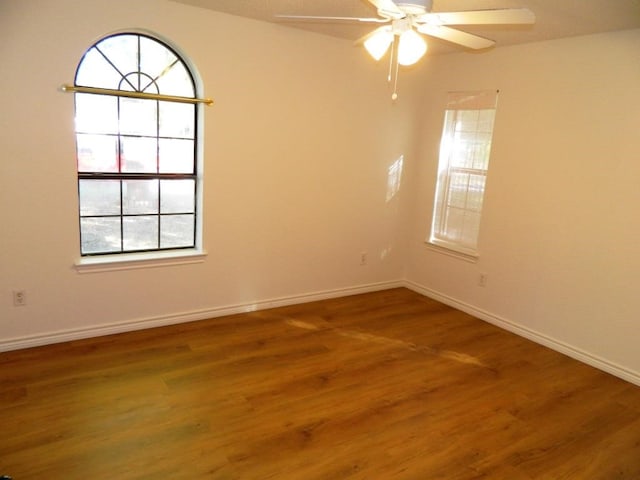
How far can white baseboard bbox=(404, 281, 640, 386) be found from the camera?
3352 millimetres

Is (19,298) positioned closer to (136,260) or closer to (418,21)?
(136,260)

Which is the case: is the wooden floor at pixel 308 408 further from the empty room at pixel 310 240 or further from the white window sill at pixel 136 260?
the white window sill at pixel 136 260

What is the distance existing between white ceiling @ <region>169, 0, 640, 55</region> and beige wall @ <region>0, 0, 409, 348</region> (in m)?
0.22

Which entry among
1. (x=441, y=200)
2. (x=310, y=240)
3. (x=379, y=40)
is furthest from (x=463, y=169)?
(x=379, y=40)

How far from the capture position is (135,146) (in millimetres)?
3459

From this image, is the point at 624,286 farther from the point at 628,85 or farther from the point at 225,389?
the point at 225,389

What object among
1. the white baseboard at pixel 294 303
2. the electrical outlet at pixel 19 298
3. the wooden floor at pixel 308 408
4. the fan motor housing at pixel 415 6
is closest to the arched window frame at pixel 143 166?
the electrical outlet at pixel 19 298

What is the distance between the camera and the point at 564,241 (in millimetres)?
3625

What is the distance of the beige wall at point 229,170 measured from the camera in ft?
9.76

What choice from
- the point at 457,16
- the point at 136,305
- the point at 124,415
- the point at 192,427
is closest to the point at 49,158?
the point at 136,305

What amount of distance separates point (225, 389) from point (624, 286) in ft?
9.42

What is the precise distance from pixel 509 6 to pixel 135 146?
271cm

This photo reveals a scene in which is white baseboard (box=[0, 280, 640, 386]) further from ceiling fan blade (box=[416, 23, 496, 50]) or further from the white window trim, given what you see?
ceiling fan blade (box=[416, 23, 496, 50])

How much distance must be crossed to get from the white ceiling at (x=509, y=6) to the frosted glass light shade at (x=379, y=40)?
508 millimetres
